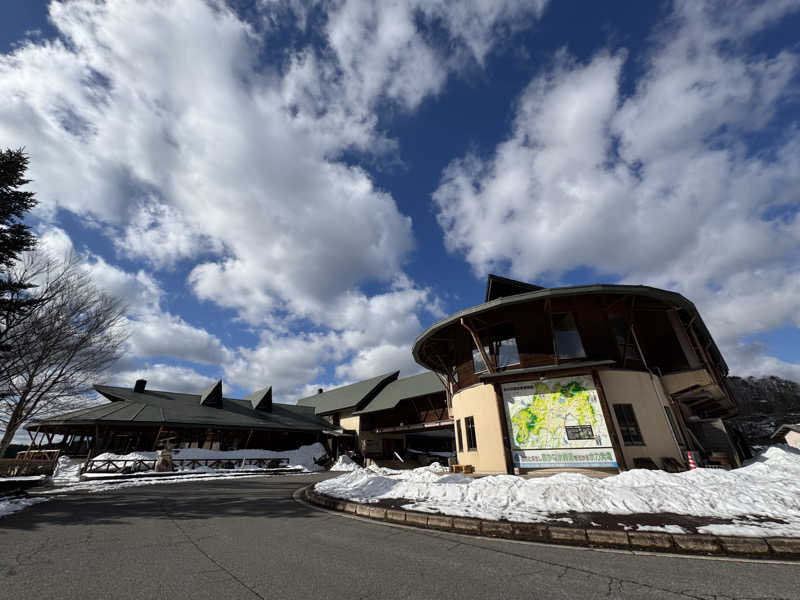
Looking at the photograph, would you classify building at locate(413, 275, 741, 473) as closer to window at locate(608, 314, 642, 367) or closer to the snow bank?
window at locate(608, 314, 642, 367)

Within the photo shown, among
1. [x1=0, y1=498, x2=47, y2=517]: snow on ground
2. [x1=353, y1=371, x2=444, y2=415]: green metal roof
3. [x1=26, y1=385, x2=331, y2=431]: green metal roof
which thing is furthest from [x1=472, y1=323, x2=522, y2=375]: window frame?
[x1=26, y1=385, x2=331, y2=431]: green metal roof

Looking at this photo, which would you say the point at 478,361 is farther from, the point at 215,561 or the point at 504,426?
the point at 215,561

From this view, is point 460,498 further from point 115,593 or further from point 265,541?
point 115,593

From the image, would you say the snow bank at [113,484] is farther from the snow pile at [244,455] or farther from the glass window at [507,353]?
A: the glass window at [507,353]

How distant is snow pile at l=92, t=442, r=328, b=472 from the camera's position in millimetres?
25541

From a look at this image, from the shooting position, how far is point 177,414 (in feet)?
103

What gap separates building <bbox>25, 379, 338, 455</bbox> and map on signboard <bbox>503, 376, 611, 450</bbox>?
27.7 m

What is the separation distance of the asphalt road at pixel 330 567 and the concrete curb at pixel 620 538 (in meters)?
0.39

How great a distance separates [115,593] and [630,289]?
55.8ft

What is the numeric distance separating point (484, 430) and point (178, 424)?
27.2 m

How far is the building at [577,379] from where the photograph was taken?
13.5 m

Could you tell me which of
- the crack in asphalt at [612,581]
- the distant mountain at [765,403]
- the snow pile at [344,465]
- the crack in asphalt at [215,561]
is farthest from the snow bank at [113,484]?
the distant mountain at [765,403]

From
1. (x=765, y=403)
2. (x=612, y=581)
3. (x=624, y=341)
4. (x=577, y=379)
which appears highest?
(x=765, y=403)

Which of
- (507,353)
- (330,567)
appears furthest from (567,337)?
(330,567)
